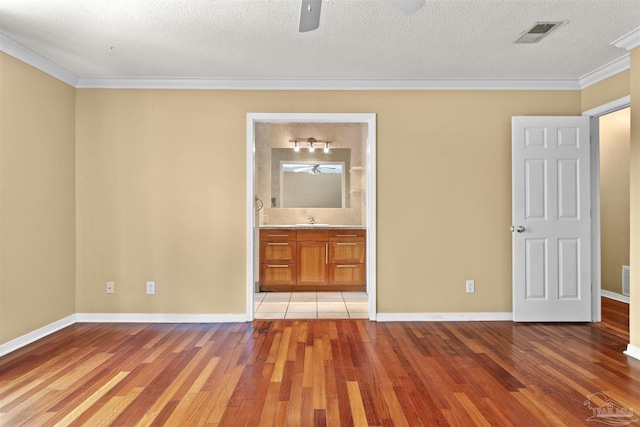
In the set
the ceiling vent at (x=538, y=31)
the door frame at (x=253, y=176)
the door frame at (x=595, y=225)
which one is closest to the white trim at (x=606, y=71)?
the door frame at (x=595, y=225)

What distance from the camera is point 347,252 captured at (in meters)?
5.79

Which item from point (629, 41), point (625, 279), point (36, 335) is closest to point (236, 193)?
point (36, 335)

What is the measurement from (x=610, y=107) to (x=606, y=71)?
1.10 ft

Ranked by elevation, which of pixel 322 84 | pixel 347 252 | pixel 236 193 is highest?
pixel 322 84

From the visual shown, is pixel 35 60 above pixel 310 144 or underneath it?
above

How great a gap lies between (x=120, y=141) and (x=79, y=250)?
3.85ft

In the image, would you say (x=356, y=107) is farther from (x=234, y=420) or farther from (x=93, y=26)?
(x=234, y=420)

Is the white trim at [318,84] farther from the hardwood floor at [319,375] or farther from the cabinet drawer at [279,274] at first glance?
the cabinet drawer at [279,274]

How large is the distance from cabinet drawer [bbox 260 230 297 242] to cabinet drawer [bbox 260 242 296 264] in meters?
0.06

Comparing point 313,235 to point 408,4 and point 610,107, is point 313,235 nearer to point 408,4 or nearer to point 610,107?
point 610,107

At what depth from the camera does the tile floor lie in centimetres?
438

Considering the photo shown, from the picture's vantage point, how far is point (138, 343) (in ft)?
11.1

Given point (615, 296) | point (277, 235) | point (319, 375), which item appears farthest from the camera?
point (277, 235)

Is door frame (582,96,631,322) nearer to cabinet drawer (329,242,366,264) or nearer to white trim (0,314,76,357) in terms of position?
cabinet drawer (329,242,366,264)
